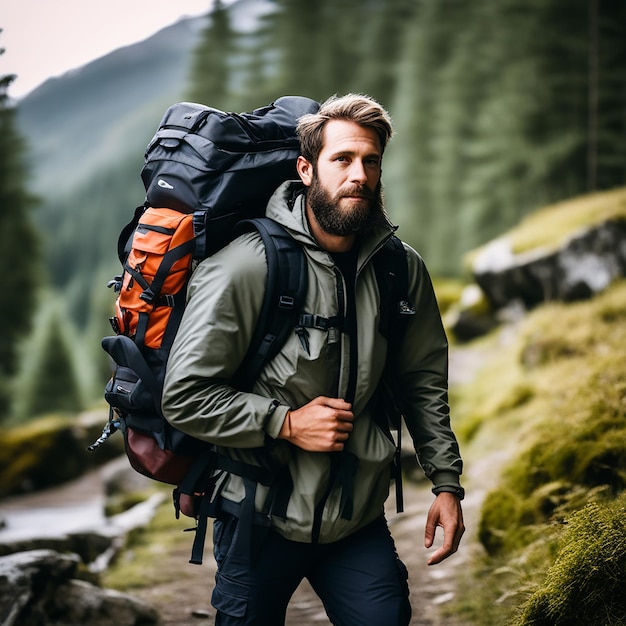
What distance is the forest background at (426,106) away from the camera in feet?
59.2

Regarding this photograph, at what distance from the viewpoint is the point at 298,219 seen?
2727 mm

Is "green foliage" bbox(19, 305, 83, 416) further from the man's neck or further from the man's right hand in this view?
the man's right hand

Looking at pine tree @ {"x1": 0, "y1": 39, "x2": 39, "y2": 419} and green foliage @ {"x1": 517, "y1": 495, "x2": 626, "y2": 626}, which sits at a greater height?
green foliage @ {"x1": 517, "y1": 495, "x2": 626, "y2": 626}

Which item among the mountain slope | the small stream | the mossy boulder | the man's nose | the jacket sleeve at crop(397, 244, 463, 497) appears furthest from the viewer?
the mountain slope

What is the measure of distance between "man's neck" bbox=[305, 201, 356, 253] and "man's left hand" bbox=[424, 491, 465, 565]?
3.36 ft

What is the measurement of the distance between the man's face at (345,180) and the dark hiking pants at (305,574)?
114cm

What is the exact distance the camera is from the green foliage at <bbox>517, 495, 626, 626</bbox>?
10.6 ft

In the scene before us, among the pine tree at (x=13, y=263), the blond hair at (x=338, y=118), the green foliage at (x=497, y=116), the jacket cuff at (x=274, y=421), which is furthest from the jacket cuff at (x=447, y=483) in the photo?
the pine tree at (x=13, y=263)

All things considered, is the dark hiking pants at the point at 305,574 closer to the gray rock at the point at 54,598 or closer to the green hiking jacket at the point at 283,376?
the green hiking jacket at the point at 283,376

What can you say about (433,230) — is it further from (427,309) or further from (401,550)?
(427,309)

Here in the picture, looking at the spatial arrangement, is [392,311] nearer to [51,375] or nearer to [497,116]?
[497,116]

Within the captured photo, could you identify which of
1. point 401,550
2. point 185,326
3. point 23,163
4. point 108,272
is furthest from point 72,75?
point 185,326

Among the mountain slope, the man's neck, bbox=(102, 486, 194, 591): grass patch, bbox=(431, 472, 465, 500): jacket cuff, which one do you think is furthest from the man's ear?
the mountain slope

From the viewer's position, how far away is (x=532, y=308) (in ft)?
39.2
